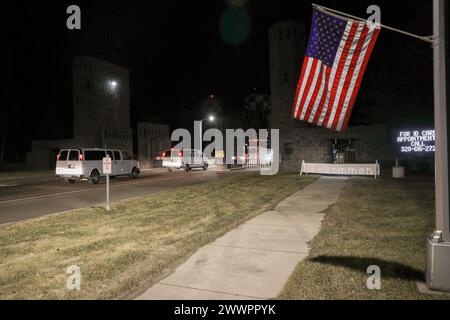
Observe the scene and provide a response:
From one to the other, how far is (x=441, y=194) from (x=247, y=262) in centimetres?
294

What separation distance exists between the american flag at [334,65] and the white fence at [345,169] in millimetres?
12661

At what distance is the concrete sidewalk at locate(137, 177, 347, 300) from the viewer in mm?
4566

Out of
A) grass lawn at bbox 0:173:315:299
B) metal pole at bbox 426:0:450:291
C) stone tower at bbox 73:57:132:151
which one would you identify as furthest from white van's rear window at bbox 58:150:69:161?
metal pole at bbox 426:0:450:291

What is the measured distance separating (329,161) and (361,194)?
42.9 ft

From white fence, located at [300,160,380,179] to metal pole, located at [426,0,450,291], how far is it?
16.8 meters

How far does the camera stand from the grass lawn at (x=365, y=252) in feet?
14.8

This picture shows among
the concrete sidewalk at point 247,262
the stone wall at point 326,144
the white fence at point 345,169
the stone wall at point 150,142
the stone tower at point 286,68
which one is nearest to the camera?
the concrete sidewalk at point 247,262

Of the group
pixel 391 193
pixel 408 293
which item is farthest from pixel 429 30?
pixel 408 293

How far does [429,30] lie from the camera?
2469cm

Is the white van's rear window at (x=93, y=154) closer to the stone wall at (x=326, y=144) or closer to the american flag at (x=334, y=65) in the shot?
the stone wall at (x=326, y=144)

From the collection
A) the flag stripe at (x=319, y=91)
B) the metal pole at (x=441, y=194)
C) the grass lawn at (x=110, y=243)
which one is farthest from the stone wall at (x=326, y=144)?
the metal pole at (x=441, y=194)

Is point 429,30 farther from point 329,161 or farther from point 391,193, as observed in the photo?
point 391,193

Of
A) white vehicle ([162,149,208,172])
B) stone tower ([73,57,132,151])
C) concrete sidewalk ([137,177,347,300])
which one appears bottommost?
concrete sidewalk ([137,177,347,300])

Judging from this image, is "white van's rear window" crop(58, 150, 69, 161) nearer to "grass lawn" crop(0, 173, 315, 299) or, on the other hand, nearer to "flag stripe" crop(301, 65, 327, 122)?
"grass lawn" crop(0, 173, 315, 299)
